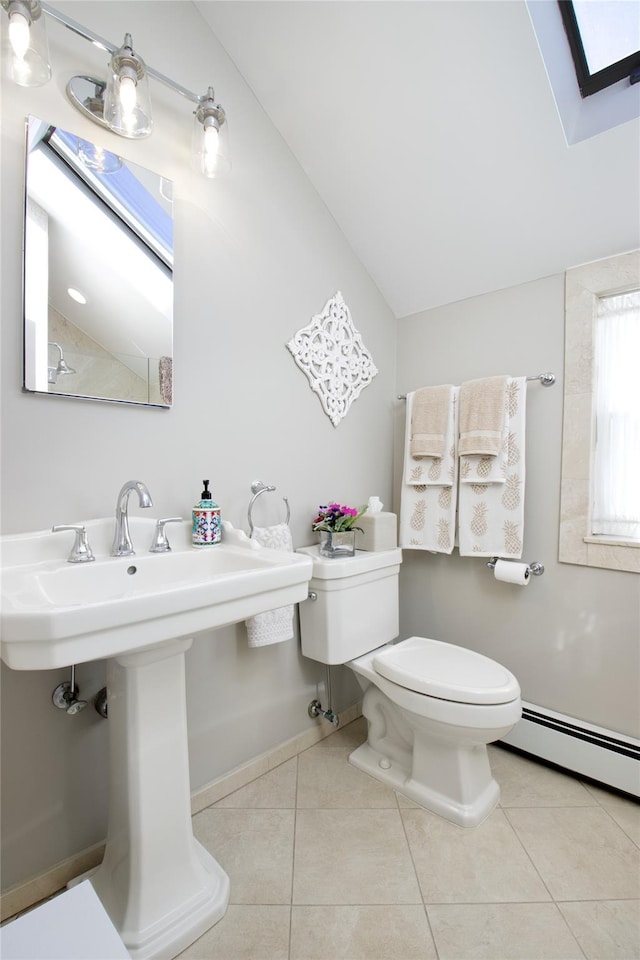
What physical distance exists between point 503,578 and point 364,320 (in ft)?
4.07

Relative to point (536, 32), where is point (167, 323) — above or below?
below

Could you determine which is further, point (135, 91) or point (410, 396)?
point (410, 396)

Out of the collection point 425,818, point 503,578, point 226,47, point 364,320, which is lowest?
point 425,818

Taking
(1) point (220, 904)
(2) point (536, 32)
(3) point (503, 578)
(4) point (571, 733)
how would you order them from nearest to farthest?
(1) point (220, 904) → (2) point (536, 32) → (4) point (571, 733) → (3) point (503, 578)

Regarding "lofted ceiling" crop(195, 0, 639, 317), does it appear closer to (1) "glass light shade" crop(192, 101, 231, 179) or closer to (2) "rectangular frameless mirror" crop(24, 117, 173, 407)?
(1) "glass light shade" crop(192, 101, 231, 179)

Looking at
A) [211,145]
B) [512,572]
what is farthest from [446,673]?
[211,145]

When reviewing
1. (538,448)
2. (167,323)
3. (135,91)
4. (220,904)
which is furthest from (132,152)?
(220,904)

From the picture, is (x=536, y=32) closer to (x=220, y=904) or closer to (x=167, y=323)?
(x=167, y=323)

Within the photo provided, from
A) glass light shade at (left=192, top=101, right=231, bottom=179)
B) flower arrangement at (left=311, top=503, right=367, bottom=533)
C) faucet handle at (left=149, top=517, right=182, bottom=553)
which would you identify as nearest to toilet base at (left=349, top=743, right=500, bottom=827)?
flower arrangement at (left=311, top=503, right=367, bottom=533)

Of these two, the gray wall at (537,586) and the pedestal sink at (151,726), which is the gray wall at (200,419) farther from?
the gray wall at (537,586)

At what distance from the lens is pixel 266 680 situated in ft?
5.54

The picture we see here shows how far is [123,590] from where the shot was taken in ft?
3.76

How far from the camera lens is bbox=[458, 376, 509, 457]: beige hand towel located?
5.91 ft

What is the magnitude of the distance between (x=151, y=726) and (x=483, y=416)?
1.53m
